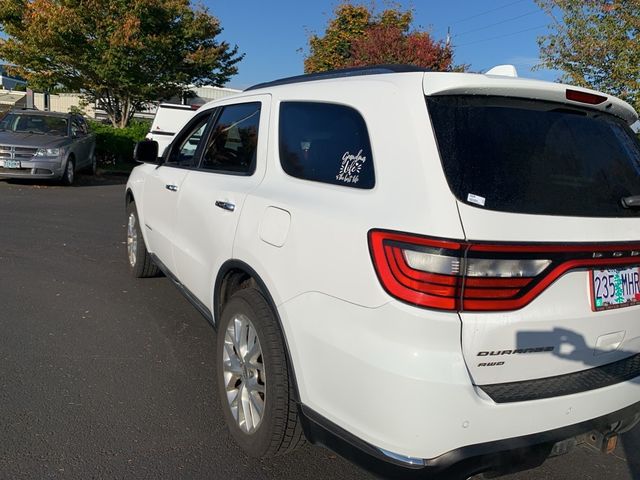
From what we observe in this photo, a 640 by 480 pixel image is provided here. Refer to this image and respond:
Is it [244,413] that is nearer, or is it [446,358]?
[446,358]

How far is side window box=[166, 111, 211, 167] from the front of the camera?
434 cm

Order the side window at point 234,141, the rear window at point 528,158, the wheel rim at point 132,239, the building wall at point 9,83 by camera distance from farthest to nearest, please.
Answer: the building wall at point 9,83 < the wheel rim at point 132,239 < the side window at point 234,141 < the rear window at point 528,158

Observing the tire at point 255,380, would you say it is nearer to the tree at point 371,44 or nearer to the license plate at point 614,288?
the license plate at point 614,288

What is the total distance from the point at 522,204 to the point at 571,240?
0.76ft

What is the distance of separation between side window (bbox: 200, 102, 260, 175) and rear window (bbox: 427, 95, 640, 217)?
1.34 metres

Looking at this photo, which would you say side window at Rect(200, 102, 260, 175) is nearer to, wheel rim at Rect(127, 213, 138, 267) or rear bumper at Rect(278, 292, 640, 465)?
rear bumper at Rect(278, 292, 640, 465)

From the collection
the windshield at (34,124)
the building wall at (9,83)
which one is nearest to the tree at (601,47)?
the windshield at (34,124)

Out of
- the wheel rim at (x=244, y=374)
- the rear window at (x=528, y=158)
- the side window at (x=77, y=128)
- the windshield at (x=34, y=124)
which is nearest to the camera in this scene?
the rear window at (x=528, y=158)

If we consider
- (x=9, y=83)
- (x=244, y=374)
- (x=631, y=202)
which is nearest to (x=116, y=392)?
(x=244, y=374)

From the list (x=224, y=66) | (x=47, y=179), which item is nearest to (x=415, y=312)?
(x=47, y=179)

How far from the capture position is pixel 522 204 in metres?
2.10

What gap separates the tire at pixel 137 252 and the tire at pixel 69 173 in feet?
24.7

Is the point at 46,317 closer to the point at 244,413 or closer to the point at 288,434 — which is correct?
the point at 244,413

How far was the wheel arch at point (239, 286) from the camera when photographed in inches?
97.9
